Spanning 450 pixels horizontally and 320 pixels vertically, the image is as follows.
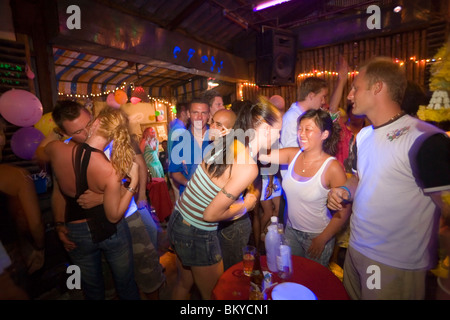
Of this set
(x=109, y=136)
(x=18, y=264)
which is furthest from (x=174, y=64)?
(x=18, y=264)

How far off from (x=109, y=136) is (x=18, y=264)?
998mm

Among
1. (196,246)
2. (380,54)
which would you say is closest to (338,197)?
(196,246)

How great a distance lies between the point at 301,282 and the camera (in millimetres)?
1463

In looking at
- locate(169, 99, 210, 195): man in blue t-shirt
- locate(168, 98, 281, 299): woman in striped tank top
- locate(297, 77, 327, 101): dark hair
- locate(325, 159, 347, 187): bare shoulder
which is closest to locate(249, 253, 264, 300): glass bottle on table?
locate(168, 98, 281, 299): woman in striped tank top

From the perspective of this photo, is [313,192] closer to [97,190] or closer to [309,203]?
[309,203]

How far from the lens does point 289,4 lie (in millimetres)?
6508

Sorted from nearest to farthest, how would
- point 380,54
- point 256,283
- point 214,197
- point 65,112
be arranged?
1. point 256,283
2. point 214,197
3. point 65,112
4. point 380,54

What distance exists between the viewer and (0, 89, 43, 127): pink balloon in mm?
2742

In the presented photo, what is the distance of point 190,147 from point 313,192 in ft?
5.63

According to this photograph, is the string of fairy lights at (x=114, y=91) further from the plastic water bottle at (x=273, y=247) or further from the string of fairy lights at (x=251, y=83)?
the plastic water bottle at (x=273, y=247)

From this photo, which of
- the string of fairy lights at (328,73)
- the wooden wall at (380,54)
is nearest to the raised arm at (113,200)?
the string of fairy lights at (328,73)

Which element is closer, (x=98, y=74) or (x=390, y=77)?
(x=390, y=77)

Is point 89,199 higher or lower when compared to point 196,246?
higher

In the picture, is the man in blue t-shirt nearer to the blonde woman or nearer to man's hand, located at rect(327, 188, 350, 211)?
the blonde woman
